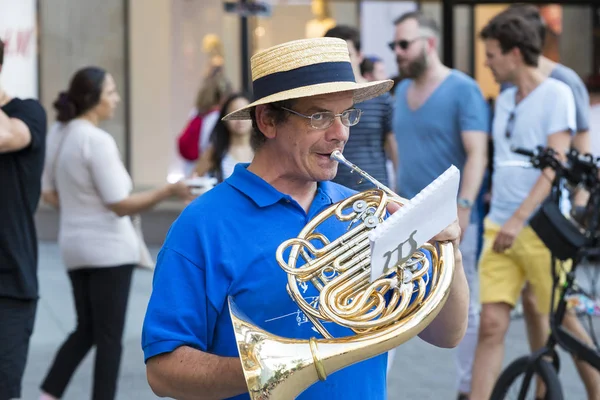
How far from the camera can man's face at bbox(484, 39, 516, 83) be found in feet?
17.4

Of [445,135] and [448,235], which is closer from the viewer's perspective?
[448,235]

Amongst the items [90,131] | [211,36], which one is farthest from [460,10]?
[90,131]

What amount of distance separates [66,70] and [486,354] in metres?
7.86

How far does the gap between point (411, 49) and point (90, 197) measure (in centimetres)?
186

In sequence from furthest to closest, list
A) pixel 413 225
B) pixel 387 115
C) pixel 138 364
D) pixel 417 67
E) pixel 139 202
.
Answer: pixel 138 364 < pixel 417 67 < pixel 387 115 < pixel 139 202 < pixel 413 225

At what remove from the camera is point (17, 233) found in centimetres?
394

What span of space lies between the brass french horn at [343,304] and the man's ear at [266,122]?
201 mm

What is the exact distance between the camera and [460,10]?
12750 millimetres

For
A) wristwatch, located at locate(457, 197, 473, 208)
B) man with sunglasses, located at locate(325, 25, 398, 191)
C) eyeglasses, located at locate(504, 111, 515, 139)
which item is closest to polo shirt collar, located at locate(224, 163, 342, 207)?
man with sunglasses, located at locate(325, 25, 398, 191)

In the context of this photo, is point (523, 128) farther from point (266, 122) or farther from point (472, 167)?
point (266, 122)

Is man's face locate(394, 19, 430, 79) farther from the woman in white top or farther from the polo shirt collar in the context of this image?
the polo shirt collar

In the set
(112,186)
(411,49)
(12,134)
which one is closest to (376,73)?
(411,49)

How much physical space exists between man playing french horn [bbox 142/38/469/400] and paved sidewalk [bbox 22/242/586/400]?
3586mm

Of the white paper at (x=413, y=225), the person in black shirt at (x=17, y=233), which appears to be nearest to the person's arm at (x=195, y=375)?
the white paper at (x=413, y=225)
